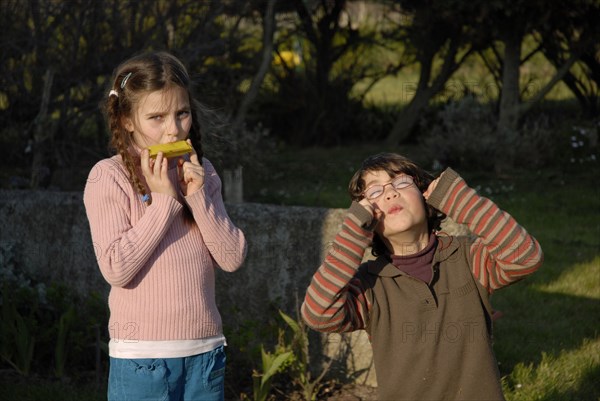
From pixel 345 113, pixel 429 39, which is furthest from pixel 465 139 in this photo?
pixel 345 113

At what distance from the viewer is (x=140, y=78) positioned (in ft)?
8.29

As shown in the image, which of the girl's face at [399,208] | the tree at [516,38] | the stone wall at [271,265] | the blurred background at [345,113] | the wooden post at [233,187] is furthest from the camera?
the tree at [516,38]

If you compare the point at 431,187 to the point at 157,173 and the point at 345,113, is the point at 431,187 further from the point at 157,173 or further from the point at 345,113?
the point at 345,113

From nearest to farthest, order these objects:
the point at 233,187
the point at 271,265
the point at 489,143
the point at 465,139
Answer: the point at 271,265 < the point at 233,187 < the point at 489,143 < the point at 465,139

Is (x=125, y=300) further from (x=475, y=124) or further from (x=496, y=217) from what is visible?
(x=475, y=124)

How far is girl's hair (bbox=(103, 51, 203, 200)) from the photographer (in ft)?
8.25

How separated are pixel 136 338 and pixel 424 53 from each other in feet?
28.9

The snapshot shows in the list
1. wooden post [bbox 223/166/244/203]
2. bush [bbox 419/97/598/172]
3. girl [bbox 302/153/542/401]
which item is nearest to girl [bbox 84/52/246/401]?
girl [bbox 302/153/542/401]

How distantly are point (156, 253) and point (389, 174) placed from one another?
66 cm

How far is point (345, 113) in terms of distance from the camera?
38.2 ft

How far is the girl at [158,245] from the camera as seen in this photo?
2.41 meters

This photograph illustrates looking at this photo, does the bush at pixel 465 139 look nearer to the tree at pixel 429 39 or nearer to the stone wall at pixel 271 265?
the tree at pixel 429 39

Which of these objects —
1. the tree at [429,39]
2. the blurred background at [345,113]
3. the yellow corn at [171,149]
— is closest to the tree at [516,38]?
the blurred background at [345,113]

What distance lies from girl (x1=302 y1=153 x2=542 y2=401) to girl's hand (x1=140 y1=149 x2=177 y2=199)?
18.5 inches
